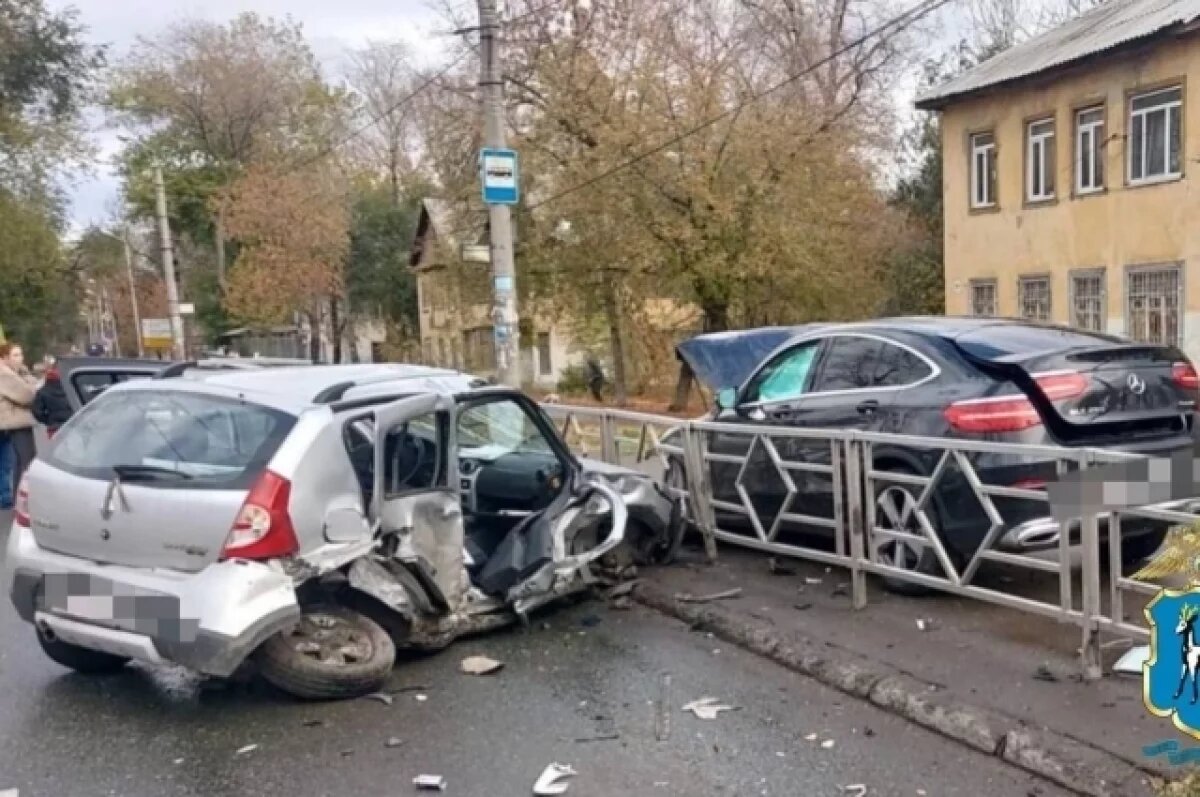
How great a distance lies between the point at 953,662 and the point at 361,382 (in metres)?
3.17

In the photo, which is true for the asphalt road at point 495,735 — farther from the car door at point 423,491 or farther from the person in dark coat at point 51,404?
the person in dark coat at point 51,404

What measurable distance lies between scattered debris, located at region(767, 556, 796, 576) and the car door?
2.24 metres

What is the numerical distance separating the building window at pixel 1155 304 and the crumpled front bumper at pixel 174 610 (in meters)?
18.2

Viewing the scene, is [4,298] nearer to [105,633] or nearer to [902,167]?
[902,167]

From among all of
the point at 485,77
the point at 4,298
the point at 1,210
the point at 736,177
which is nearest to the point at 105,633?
the point at 485,77

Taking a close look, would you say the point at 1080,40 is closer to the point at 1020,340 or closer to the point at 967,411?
the point at 1020,340

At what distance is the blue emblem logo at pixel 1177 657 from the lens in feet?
8.27

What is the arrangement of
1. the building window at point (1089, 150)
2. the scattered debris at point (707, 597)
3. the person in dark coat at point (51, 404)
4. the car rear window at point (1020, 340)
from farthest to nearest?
the building window at point (1089, 150) → the person in dark coat at point (51, 404) → the scattered debris at point (707, 597) → the car rear window at point (1020, 340)

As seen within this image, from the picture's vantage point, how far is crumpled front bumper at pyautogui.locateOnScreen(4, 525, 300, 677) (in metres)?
4.39

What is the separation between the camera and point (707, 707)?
469 centimetres

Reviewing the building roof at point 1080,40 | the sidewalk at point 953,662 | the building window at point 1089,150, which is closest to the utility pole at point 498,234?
the sidewalk at point 953,662

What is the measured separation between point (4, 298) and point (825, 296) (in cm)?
2930

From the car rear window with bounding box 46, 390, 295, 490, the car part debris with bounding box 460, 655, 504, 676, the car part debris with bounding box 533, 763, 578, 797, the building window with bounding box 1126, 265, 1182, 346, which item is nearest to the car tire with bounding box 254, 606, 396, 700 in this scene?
the car part debris with bounding box 460, 655, 504, 676

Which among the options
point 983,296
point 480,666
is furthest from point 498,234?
Answer: point 983,296
